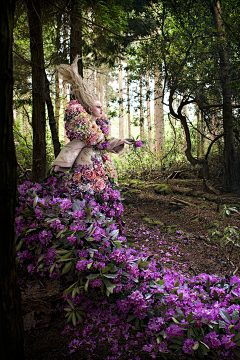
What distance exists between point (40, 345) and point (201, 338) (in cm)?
112

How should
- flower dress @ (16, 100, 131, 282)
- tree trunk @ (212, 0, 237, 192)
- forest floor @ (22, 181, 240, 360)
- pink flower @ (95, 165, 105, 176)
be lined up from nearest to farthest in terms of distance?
1. forest floor @ (22, 181, 240, 360)
2. flower dress @ (16, 100, 131, 282)
3. pink flower @ (95, 165, 105, 176)
4. tree trunk @ (212, 0, 237, 192)

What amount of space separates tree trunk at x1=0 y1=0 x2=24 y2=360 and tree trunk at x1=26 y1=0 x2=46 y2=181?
3.02 meters

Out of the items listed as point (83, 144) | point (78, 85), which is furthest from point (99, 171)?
point (78, 85)

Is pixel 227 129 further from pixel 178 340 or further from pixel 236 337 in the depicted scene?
pixel 178 340

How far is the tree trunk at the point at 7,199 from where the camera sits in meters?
1.20

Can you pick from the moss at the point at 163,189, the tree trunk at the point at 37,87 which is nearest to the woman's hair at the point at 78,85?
the tree trunk at the point at 37,87

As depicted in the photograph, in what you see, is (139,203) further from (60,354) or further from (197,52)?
(60,354)

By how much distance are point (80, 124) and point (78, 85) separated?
0.49 meters

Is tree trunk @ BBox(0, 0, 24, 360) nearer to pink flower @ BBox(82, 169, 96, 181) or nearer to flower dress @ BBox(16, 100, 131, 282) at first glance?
flower dress @ BBox(16, 100, 131, 282)

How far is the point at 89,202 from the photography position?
2.49 metres

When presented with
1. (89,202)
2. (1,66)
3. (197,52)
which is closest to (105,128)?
(89,202)

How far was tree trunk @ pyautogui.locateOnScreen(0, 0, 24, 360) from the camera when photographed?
120cm

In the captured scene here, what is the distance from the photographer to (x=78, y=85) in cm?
296

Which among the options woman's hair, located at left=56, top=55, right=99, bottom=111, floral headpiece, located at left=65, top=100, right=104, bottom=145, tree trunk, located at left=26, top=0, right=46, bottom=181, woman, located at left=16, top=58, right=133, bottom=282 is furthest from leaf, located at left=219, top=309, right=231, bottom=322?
tree trunk, located at left=26, top=0, right=46, bottom=181
